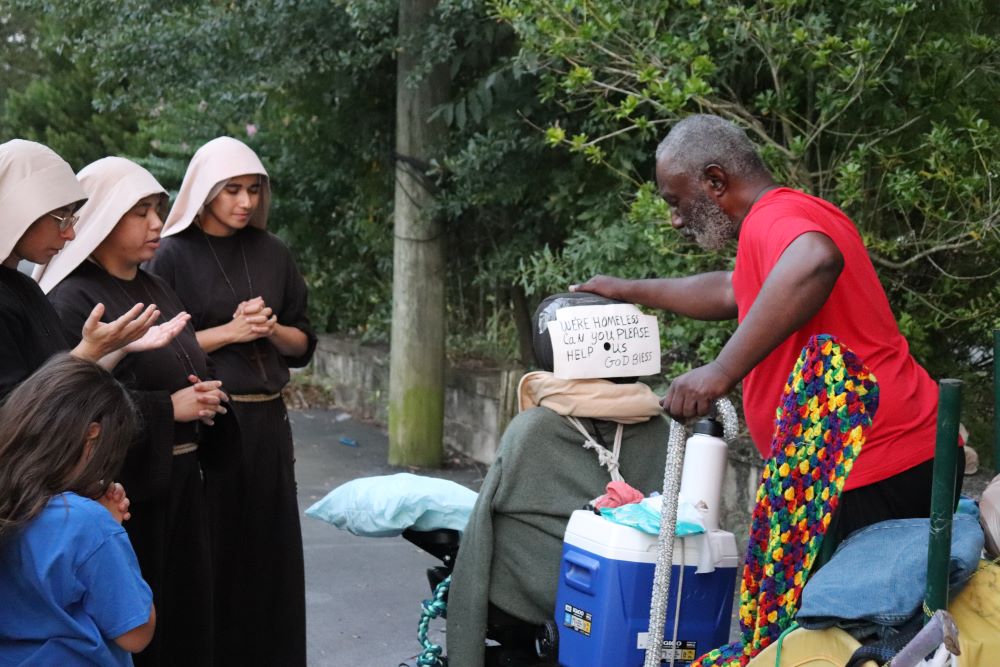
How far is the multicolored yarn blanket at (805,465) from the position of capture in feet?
8.36

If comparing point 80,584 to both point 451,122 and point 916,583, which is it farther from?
point 451,122

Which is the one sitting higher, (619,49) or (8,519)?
(619,49)

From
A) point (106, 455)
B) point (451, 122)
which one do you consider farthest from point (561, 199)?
point (106, 455)

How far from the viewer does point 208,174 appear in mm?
4488

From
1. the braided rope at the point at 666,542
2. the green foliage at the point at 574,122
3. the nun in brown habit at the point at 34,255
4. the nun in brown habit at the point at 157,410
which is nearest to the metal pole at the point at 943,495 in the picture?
the braided rope at the point at 666,542

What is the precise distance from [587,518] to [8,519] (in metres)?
1.41

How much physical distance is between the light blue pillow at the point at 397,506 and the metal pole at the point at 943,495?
67.7 inches

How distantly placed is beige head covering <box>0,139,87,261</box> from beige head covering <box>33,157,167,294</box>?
50 centimetres

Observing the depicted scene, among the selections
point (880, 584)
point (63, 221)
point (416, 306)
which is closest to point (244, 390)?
point (63, 221)

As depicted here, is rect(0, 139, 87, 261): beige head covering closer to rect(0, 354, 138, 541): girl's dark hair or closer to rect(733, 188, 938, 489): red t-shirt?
rect(0, 354, 138, 541): girl's dark hair

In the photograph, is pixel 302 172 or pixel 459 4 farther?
pixel 302 172

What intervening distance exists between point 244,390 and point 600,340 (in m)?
1.55

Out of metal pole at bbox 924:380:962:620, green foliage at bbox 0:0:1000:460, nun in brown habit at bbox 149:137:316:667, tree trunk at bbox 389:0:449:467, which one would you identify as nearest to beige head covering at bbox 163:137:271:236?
nun in brown habit at bbox 149:137:316:667

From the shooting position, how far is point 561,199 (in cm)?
727
